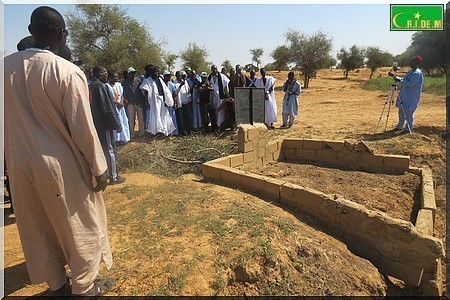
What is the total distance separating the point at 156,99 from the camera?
311 inches

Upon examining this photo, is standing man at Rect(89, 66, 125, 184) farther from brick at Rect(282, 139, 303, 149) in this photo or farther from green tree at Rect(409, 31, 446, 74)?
green tree at Rect(409, 31, 446, 74)

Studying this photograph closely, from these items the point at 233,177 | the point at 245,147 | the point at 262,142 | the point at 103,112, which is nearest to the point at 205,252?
the point at 233,177

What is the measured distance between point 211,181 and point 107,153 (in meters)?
1.69

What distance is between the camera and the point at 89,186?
221 centimetres

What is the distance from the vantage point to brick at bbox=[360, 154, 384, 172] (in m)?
5.73

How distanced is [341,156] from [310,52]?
2404 centimetres

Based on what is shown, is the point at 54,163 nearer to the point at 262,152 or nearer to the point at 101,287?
the point at 101,287

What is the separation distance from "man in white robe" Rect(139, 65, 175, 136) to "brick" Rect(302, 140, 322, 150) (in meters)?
3.58

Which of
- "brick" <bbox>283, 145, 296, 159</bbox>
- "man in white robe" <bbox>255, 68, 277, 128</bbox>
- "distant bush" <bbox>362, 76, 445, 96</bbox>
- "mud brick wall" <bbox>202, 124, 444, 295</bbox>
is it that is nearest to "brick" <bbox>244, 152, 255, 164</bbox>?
"mud brick wall" <bbox>202, 124, 444, 295</bbox>

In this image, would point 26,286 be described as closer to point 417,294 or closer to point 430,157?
point 417,294

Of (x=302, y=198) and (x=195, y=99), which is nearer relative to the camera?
(x=302, y=198)

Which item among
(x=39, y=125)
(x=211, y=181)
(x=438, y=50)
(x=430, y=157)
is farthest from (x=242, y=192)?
(x=438, y=50)

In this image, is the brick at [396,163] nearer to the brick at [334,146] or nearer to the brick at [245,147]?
the brick at [334,146]

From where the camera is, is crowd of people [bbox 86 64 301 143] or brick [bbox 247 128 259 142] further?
crowd of people [bbox 86 64 301 143]
